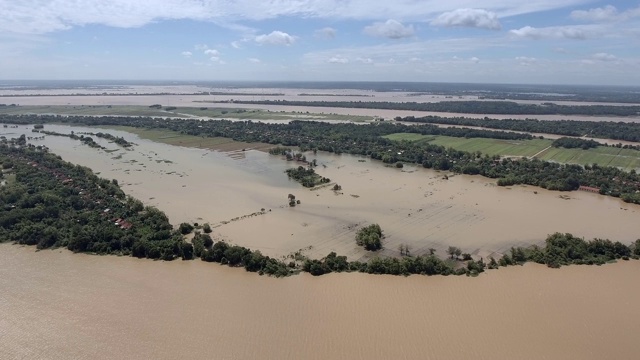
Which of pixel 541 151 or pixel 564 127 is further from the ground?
pixel 564 127

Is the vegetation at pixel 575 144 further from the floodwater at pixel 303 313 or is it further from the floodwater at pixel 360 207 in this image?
the floodwater at pixel 303 313

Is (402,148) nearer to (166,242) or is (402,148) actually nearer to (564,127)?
(166,242)

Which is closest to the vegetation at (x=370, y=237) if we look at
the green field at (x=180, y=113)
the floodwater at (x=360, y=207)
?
the floodwater at (x=360, y=207)

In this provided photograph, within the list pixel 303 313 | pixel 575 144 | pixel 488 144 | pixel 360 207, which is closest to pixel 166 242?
pixel 303 313

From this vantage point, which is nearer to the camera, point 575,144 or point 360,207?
point 360,207

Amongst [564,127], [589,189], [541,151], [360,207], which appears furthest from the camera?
[564,127]

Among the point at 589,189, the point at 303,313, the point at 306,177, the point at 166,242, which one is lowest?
the point at 303,313

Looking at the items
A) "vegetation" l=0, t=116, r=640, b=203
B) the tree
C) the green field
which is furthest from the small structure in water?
the green field

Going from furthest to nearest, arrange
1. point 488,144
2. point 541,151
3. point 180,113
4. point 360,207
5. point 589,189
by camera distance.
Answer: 1. point 180,113
2. point 488,144
3. point 541,151
4. point 589,189
5. point 360,207
